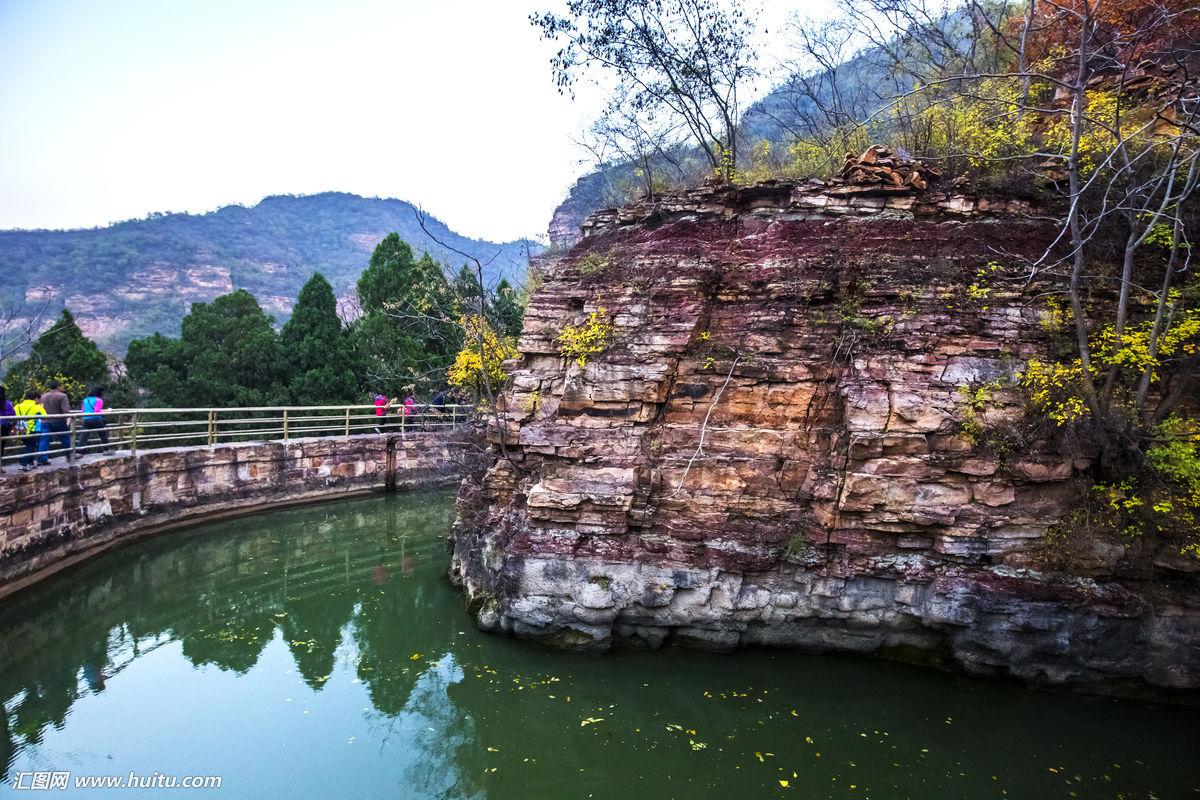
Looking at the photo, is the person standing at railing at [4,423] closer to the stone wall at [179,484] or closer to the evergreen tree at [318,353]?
the stone wall at [179,484]

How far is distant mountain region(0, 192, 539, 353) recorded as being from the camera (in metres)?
47.7

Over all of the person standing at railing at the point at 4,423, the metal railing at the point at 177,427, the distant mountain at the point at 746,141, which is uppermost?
the distant mountain at the point at 746,141

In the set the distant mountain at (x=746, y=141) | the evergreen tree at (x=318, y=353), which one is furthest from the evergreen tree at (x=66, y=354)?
the distant mountain at (x=746, y=141)

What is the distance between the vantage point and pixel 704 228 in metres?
9.02

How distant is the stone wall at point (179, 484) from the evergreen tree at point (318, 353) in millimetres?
3958

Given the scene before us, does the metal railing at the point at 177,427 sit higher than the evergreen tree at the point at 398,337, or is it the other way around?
the evergreen tree at the point at 398,337

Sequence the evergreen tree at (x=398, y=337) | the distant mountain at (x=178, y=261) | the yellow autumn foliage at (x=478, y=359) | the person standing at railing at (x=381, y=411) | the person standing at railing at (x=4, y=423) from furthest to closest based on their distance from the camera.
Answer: the distant mountain at (x=178, y=261), the evergreen tree at (x=398, y=337), the person standing at railing at (x=381, y=411), the yellow autumn foliage at (x=478, y=359), the person standing at railing at (x=4, y=423)

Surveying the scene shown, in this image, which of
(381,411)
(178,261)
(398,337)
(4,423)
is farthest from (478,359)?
(178,261)

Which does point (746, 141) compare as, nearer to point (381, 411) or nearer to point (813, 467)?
point (813, 467)

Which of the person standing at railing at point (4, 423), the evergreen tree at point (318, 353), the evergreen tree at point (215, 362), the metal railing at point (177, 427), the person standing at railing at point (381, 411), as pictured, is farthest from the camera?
the evergreen tree at point (318, 353)

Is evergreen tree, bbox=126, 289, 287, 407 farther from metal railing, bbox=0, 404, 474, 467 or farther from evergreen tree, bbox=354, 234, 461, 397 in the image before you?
evergreen tree, bbox=354, 234, 461, 397

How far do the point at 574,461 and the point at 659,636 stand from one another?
2.50m

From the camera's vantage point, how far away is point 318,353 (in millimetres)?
20750

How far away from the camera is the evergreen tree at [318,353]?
20.1m
